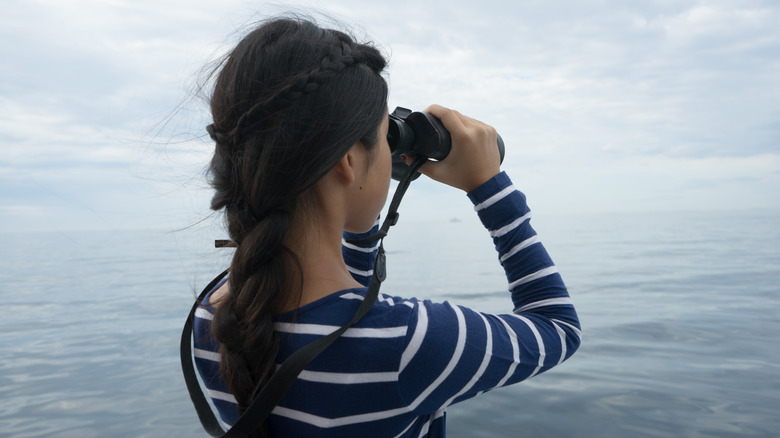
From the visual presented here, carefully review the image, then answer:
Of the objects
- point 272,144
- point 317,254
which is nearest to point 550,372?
point 317,254

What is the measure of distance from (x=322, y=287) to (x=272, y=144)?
218mm

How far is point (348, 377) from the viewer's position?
748mm

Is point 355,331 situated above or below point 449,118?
below

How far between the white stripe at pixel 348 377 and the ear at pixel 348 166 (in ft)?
0.94

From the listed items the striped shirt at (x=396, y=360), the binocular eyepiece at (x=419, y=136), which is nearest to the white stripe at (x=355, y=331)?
the striped shirt at (x=396, y=360)

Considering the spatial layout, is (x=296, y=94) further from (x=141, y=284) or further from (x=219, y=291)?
(x=141, y=284)

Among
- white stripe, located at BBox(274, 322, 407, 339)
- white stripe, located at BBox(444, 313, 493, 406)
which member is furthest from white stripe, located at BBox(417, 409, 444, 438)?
white stripe, located at BBox(274, 322, 407, 339)

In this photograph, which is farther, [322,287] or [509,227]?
[509,227]

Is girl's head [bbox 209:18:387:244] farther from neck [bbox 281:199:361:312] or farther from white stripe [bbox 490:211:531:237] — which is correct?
white stripe [bbox 490:211:531:237]

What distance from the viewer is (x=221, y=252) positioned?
3.34 feet

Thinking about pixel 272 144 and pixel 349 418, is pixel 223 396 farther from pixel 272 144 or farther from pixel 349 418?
pixel 272 144

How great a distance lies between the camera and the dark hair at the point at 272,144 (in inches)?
30.8

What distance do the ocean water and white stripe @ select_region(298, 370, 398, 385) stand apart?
33cm

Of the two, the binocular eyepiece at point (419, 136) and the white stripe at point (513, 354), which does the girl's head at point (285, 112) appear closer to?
the binocular eyepiece at point (419, 136)
